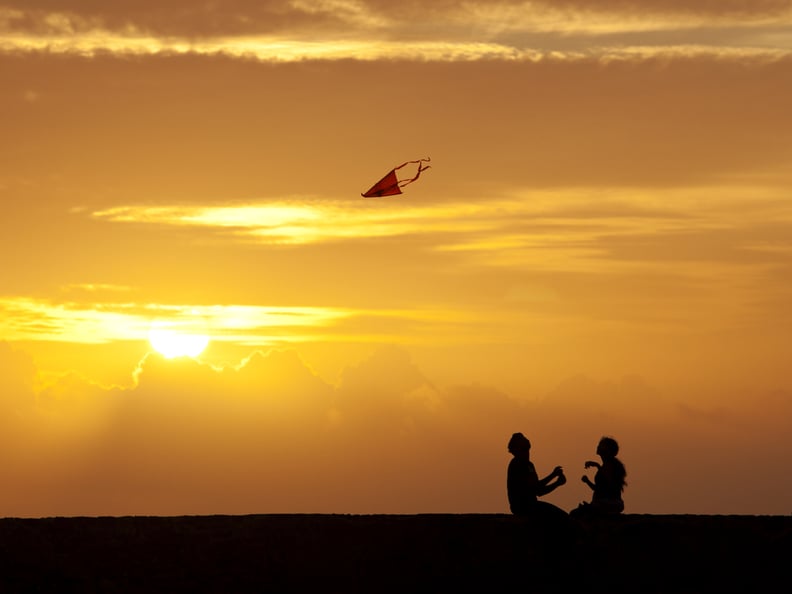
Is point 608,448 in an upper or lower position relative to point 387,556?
upper

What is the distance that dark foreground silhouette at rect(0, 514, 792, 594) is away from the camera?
19.3m

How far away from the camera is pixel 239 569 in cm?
1958

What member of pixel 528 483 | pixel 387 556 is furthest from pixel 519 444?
pixel 387 556

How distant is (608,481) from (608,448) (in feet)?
1.81

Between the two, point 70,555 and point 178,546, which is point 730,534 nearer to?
point 178,546

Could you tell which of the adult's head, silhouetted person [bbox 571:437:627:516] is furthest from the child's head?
the adult's head

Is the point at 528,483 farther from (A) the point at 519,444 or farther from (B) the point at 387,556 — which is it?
(B) the point at 387,556

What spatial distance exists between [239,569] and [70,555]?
104 inches

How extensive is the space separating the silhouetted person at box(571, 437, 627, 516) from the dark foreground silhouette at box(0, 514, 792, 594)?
30 centimetres

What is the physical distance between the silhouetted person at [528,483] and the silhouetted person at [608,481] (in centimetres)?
138

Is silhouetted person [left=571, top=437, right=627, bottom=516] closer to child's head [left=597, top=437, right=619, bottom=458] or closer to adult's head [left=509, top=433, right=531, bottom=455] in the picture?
child's head [left=597, top=437, right=619, bottom=458]

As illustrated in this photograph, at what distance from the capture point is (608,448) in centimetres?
2119

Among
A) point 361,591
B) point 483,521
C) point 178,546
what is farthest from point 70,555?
point 483,521

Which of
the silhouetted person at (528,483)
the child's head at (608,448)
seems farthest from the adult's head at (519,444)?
the child's head at (608,448)
